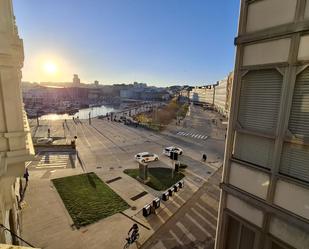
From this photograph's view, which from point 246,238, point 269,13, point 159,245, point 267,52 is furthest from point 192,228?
Answer: point 269,13

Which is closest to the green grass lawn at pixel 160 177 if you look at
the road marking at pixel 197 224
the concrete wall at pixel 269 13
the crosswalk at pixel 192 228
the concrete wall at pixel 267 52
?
the crosswalk at pixel 192 228

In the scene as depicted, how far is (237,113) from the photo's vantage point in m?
5.62

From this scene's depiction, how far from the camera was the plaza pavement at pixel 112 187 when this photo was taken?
36.9 feet

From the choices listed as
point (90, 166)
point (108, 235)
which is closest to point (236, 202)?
point (108, 235)

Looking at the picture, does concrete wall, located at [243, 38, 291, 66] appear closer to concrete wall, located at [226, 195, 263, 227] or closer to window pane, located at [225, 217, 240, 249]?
concrete wall, located at [226, 195, 263, 227]

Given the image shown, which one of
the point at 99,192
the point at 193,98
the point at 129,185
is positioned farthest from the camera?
the point at 193,98

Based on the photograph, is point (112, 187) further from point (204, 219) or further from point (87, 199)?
point (204, 219)

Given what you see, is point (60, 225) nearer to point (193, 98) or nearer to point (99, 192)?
point (99, 192)

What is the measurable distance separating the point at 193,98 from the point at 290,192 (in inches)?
6258

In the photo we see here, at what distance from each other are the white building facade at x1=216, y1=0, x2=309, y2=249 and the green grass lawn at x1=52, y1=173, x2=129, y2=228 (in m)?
10.1

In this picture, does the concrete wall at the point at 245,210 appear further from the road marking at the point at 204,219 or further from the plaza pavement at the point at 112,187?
the road marking at the point at 204,219

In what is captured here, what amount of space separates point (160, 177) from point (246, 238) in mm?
15092

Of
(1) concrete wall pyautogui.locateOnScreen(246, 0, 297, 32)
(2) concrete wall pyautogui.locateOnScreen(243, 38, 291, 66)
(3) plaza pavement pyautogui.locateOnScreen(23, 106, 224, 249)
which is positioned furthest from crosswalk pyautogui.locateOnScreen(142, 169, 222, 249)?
(1) concrete wall pyautogui.locateOnScreen(246, 0, 297, 32)

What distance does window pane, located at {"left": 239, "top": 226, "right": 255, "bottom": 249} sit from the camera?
5.41 meters
